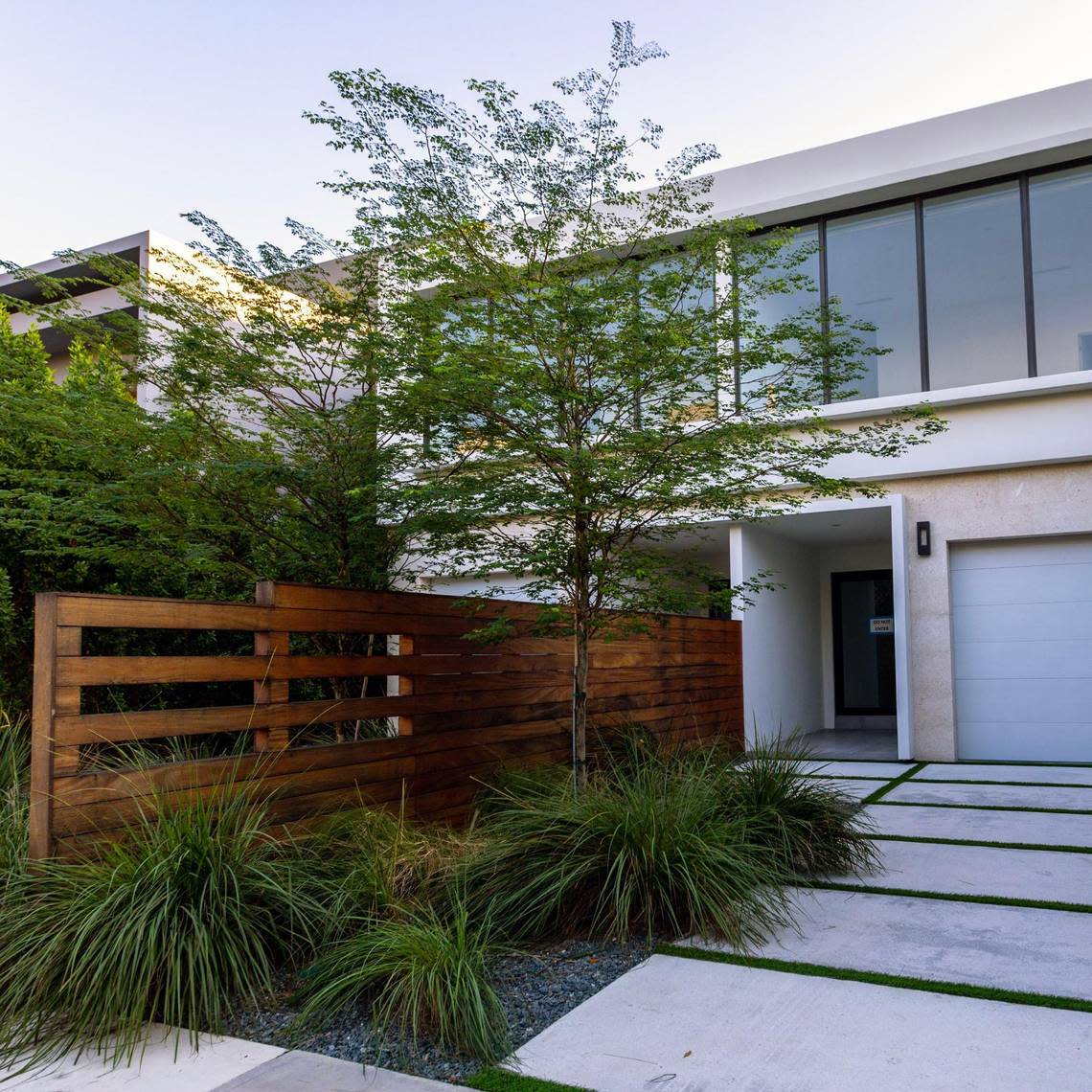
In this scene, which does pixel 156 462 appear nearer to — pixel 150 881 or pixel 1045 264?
pixel 150 881

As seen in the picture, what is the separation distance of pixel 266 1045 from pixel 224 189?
961cm

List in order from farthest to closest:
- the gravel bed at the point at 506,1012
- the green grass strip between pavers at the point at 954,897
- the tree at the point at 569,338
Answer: the tree at the point at 569,338 < the green grass strip between pavers at the point at 954,897 < the gravel bed at the point at 506,1012

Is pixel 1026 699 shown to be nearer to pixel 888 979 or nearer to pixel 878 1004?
pixel 888 979

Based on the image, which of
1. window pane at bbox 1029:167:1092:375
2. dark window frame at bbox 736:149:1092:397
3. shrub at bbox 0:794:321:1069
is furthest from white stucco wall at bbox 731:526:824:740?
shrub at bbox 0:794:321:1069

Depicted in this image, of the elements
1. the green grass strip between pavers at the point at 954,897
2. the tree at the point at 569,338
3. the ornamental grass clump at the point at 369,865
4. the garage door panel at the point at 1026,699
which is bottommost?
the green grass strip between pavers at the point at 954,897

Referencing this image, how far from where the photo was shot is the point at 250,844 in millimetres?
3699

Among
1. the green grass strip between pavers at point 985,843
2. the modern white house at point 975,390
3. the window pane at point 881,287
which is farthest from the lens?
the window pane at point 881,287

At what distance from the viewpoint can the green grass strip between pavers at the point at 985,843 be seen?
5.27 m

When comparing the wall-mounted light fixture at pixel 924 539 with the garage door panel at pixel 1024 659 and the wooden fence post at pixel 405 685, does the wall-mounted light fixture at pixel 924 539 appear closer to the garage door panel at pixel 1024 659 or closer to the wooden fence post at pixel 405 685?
the garage door panel at pixel 1024 659

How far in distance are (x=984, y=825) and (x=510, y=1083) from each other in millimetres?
4630

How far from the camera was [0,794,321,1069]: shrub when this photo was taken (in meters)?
2.85

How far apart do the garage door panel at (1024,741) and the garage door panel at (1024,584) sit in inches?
50.3

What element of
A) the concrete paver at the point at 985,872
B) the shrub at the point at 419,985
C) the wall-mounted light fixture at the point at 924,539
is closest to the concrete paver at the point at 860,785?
the concrete paver at the point at 985,872

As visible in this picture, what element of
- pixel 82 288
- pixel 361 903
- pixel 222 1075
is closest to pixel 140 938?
pixel 222 1075
